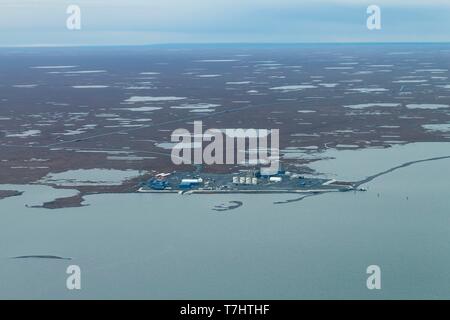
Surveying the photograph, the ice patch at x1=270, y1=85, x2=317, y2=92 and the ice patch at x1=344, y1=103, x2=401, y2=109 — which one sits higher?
the ice patch at x1=270, y1=85, x2=317, y2=92

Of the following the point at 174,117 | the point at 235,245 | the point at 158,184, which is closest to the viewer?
the point at 235,245

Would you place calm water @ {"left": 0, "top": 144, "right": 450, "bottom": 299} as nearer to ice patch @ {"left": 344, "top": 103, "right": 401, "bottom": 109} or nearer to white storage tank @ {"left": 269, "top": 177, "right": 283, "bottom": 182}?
white storage tank @ {"left": 269, "top": 177, "right": 283, "bottom": 182}

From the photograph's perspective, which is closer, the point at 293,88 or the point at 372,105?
the point at 372,105

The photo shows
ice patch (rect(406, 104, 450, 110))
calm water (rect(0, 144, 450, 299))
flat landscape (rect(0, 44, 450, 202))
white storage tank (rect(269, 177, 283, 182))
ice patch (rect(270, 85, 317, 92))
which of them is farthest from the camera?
ice patch (rect(270, 85, 317, 92))


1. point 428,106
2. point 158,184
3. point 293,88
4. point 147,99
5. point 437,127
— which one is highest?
point 293,88

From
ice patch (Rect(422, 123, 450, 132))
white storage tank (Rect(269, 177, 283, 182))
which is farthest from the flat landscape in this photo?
white storage tank (Rect(269, 177, 283, 182))

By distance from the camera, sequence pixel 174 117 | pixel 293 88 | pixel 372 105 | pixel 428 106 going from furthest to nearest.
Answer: pixel 293 88 < pixel 372 105 < pixel 428 106 < pixel 174 117

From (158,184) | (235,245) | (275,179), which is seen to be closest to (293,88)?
(275,179)

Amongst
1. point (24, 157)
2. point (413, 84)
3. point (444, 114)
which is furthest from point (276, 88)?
point (24, 157)

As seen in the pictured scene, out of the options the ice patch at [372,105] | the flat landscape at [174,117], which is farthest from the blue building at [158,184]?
the ice patch at [372,105]

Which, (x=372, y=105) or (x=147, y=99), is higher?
(x=147, y=99)

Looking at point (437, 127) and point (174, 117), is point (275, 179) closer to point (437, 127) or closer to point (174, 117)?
point (437, 127)
